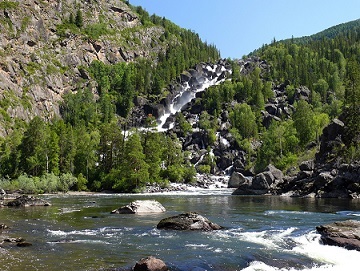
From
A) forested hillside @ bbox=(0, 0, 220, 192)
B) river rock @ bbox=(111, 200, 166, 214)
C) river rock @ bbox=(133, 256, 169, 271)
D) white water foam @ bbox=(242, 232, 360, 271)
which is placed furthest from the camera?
forested hillside @ bbox=(0, 0, 220, 192)

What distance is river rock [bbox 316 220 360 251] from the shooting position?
24050 mm

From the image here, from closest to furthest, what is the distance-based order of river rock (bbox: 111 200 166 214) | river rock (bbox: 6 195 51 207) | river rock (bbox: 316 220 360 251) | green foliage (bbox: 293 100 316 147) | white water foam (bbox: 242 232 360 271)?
white water foam (bbox: 242 232 360 271)
river rock (bbox: 316 220 360 251)
river rock (bbox: 111 200 166 214)
river rock (bbox: 6 195 51 207)
green foliage (bbox: 293 100 316 147)

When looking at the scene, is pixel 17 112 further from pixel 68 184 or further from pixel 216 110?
pixel 216 110

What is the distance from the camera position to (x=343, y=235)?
2516 cm

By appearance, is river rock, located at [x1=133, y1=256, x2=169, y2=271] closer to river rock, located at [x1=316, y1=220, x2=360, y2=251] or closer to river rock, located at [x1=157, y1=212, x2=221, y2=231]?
river rock, located at [x1=316, y1=220, x2=360, y2=251]

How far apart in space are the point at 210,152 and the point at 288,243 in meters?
129

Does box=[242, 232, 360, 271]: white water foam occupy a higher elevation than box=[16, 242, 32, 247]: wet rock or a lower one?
lower

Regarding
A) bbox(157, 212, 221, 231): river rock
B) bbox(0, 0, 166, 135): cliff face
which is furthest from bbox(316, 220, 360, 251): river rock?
bbox(0, 0, 166, 135): cliff face

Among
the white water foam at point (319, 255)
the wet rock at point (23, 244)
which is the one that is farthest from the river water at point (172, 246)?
the wet rock at point (23, 244)

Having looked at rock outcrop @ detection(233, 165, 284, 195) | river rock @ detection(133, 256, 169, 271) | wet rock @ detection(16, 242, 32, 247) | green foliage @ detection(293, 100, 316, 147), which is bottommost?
wet rock @ detection(16, 242, 32, 247)

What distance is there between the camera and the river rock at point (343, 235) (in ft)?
78.9

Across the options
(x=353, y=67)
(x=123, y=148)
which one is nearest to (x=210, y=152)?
(x=123, y=148)

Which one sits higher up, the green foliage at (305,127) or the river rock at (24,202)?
the green foliage at (305,127)

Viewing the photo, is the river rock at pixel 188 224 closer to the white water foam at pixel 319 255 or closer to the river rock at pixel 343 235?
the white water foam at pixel 319 255
